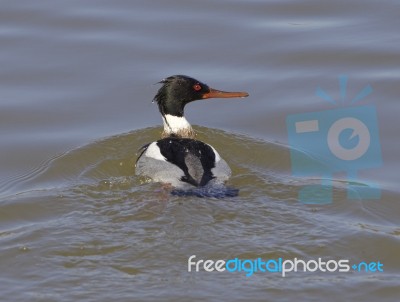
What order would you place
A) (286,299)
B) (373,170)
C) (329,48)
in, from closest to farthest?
1. (286,299)
2. (373,170)
3. (329,48)

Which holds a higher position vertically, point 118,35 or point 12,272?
point 118,35

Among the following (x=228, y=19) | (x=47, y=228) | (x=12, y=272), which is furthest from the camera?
(x=228, y=19)

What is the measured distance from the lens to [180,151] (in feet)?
37.6

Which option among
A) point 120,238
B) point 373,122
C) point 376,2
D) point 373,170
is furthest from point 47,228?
point 376,2

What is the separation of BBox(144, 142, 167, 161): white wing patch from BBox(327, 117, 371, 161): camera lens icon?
213 centimetres

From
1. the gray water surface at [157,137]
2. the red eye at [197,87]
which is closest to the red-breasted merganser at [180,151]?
the red eye at [197,87]

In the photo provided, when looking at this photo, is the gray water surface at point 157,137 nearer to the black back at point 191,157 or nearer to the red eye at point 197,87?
the black back at point 191,157

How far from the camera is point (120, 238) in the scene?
9.34 meters

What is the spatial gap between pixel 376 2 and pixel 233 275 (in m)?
8.77

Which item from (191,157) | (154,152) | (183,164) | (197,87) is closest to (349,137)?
(197,87)

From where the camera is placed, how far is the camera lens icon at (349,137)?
472 inches

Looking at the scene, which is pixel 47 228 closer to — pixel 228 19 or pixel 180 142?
pixel 180 142

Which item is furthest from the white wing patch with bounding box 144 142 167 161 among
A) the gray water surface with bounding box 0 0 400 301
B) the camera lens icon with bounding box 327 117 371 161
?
the camera lens icon with bounding box 327 117 371 161

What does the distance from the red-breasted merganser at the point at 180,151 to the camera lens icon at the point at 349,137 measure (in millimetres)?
1299
